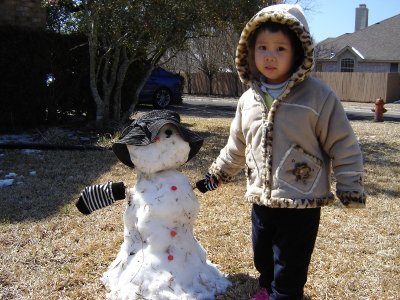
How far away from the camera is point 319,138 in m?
2.34

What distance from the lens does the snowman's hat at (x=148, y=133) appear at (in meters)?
2.72

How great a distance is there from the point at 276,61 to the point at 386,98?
25.7m

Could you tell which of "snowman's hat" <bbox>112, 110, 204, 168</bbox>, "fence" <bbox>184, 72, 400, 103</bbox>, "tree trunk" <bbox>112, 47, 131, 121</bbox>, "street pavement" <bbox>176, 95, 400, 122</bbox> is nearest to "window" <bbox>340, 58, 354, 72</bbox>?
"fence" <bbox>184, 72, 400, 103</bbox>

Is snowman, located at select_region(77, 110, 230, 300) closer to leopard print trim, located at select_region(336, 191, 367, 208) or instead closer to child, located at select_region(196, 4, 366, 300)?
child, located at select_region(196, 4, 366, 300)

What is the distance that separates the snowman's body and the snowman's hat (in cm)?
4

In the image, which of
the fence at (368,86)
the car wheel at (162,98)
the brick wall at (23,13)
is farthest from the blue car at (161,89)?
the fence at (368,86)

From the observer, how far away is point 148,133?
8.93ft

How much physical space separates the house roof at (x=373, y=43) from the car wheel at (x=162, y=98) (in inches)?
789

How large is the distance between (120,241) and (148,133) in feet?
4.31

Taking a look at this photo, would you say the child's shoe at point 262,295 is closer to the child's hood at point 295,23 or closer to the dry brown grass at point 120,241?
the dry brown grass at point 120,241

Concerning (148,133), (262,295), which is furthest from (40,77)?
(262,295)

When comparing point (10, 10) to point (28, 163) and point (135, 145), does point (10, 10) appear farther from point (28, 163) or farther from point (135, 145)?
point (135, 145)

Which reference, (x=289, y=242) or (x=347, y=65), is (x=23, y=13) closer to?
(x=289, y=242)

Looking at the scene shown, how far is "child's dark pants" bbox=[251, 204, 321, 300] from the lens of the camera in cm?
232
